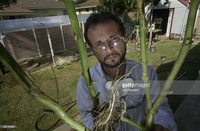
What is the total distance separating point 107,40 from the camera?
0.98 metres

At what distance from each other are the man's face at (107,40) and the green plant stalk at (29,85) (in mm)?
660

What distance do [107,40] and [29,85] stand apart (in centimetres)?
72

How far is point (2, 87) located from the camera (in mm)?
4625

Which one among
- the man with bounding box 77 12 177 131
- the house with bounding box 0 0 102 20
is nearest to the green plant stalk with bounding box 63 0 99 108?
the man with bounding box 77 12 177 131

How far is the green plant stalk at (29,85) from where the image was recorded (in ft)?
1.02

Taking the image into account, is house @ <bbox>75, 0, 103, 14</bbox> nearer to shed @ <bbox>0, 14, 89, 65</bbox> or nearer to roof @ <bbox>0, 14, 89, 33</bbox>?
shed @ <bbox>0, 14, 89, 65</bbox>

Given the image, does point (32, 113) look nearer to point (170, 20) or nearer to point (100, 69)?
point (100, 69)

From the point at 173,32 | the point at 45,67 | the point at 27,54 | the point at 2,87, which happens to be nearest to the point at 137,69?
the point at 2,87

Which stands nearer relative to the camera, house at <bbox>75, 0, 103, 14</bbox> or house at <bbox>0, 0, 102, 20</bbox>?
house at <bbox>0, 0, 102, 20</bbox>

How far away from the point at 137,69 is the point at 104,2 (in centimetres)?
839

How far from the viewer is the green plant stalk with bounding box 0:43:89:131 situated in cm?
31

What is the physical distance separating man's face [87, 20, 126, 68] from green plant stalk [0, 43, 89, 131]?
0.66m

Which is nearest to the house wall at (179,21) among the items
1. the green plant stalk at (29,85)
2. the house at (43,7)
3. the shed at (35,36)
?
the shed at (35,36)

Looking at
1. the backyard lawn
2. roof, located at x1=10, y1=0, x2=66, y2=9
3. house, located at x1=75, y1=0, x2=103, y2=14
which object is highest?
roof, located at x1=10, y1=0, x2=66, y2=9
